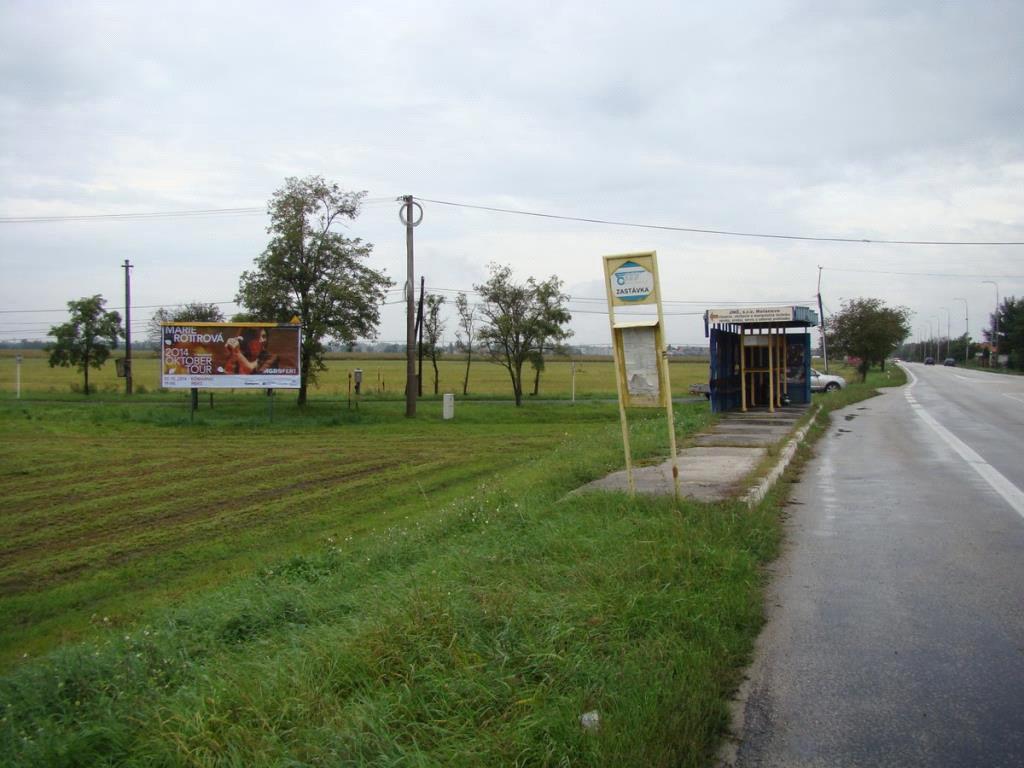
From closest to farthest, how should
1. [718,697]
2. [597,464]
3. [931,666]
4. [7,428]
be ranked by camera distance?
1. [718,697]
2. [931,666]
3. [597,464]
4. [7,428]

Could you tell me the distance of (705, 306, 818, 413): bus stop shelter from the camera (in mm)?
21141

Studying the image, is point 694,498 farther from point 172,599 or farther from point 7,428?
point 7,428

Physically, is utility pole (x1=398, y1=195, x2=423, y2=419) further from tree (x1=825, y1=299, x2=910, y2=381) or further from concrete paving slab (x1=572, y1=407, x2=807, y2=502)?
tree (x1=825, y1=299, x2=910, y2=381)

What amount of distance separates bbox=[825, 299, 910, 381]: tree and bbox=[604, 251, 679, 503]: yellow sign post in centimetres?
4415

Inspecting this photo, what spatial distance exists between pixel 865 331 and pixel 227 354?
36.5 metres

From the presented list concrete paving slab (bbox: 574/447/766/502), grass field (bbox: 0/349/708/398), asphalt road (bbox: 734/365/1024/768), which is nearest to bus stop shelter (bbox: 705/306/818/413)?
concrete paving slab (bbox: 574/447/766/502)

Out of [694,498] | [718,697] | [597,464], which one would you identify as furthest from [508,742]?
Answer: [597,464]

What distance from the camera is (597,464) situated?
1245 cm

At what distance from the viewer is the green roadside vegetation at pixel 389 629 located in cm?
381

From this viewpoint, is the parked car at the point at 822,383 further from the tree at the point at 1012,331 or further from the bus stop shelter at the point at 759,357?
the tree at the point at 1012,331

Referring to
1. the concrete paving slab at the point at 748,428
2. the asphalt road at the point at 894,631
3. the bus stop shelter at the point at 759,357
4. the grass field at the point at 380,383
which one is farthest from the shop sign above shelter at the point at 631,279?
the grass field at the point at 380,383

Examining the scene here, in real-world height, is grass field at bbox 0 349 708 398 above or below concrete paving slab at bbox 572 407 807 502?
above

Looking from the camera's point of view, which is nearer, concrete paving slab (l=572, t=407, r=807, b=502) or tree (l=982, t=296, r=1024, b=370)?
concrete paving slab (l=572, t=407, r=807, b=502)

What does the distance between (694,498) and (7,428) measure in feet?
77.4
